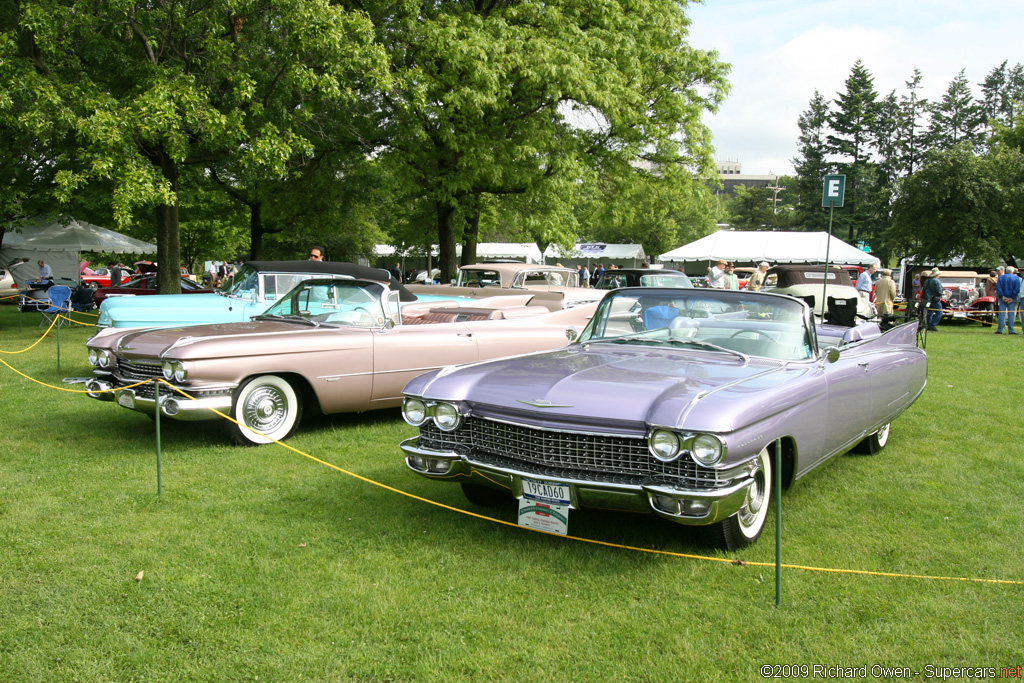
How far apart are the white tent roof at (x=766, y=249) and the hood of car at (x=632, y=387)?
2641cm

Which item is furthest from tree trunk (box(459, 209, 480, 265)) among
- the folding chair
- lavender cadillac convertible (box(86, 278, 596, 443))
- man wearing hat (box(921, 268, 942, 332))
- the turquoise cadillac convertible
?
lavender cadillac convertible (box(86, 278, 596, 443))

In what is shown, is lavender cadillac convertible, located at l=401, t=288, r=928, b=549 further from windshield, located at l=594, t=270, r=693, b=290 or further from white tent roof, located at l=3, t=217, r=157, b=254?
white tent roof, located at l=3, t=217, r=157, b=254

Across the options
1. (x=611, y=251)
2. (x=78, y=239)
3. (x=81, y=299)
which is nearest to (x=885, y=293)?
(x=81, y=299)

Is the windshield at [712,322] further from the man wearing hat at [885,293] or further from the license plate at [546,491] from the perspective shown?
the man wearing hat at [885,293]

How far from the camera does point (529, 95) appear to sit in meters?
17.5

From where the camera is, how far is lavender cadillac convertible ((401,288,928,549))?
3715mm

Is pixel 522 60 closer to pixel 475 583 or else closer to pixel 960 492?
pixel 960 492

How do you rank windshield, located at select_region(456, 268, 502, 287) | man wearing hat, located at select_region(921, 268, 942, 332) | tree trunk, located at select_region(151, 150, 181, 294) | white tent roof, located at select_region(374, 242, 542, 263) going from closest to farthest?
windshield, located at select_region(456, 268, 502, 287) < tree trunk, located at select_region(151, 150, 181, 294) < man wearing hat, located at select_region(921, 268, 942, 332) < white tent roof, located at select_region(374, 242, 542, 263)

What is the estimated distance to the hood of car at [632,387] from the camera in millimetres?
3773

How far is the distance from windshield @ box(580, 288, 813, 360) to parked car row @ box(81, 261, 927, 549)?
0.04 ft

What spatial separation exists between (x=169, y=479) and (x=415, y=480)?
5.89 ft

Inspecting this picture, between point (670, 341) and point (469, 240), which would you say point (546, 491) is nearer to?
point (670, 341)

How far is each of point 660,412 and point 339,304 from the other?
4.53 meters

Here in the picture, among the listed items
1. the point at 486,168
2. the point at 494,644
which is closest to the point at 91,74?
the point at 486,168
